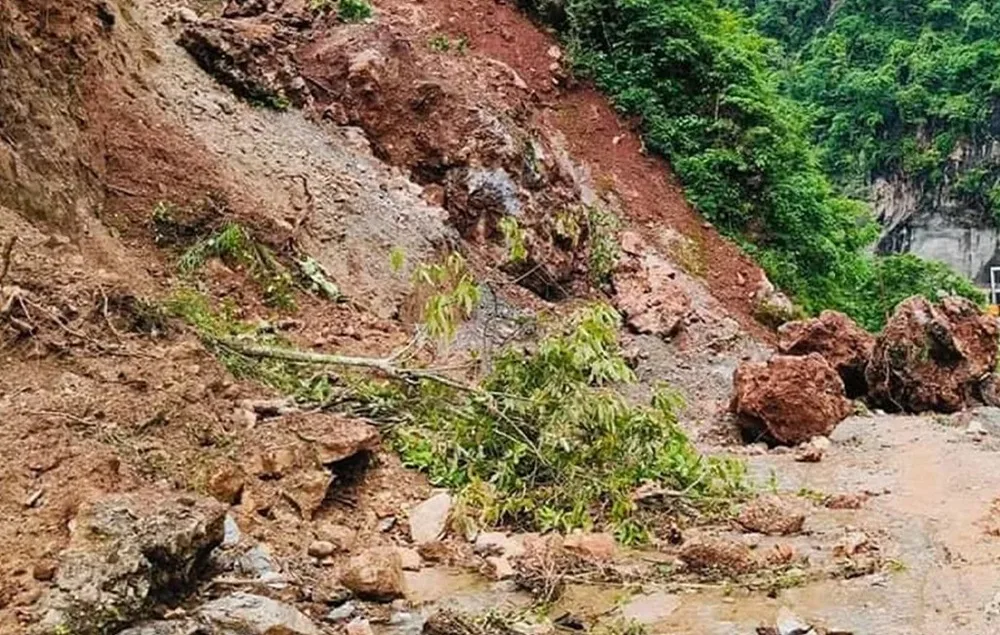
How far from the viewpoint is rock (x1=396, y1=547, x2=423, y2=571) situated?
668cm

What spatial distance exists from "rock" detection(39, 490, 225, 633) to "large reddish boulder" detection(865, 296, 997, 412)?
1133cm

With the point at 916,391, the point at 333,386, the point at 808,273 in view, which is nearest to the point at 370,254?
the point at 333,386

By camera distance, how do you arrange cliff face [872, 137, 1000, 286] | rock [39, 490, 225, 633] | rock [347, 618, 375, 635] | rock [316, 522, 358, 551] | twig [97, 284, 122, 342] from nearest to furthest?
rock [39, 490, 225, 633]
rock [347, 618, 375, 635]
rock [316, 522, 358, 551]
twig [97, 284, 122, 342]
cliff face [872, 137, 1000, 286]

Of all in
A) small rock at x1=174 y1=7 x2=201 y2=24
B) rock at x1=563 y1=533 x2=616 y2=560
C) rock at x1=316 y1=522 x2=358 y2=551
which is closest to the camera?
rock at x1=316 y1=522 x2=358 y2=551

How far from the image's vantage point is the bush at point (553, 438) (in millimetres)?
7367

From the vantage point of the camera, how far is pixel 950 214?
46.1 meters

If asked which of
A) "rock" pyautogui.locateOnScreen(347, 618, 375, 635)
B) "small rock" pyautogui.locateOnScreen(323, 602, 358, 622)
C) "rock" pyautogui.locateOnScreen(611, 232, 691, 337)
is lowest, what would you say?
"rock" pyautogui.locateOnScreen(611, 232, 691, 337)

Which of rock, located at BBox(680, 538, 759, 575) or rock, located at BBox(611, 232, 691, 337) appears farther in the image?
rock, located at BBox(611, 232, 691, 337)

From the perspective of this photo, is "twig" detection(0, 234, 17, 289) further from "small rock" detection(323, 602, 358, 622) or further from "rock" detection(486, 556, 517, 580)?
"rock" detection(486, 556, 517, 580)

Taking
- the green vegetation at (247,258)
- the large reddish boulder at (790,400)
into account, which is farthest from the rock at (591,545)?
the large reddish boulder at (790,400)

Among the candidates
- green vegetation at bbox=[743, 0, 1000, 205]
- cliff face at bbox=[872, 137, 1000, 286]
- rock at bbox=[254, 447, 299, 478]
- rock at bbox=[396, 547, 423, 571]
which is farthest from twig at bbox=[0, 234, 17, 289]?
cliff face at bbox=[872, 137, 1000, 286]

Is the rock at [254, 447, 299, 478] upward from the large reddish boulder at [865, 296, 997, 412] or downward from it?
upward

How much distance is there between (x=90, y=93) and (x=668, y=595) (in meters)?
8.55

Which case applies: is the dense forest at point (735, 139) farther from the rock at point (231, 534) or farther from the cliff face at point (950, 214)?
the cliff face at point (950, 214)
